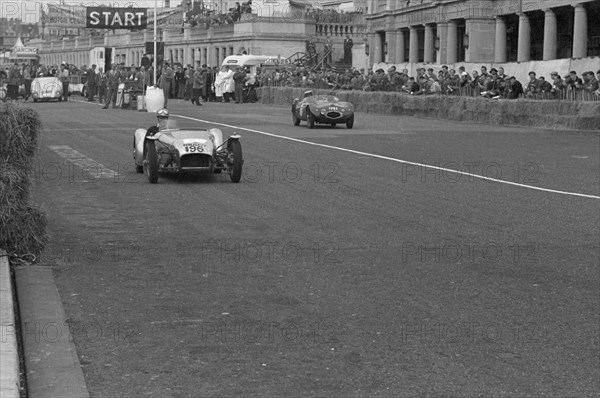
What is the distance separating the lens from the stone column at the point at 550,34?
44.4 meters

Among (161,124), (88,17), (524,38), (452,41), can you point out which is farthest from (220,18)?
(161,124)

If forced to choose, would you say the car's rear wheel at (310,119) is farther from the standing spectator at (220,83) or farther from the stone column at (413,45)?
the stone column at (413,45)

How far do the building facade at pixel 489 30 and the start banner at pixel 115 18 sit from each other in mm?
14508

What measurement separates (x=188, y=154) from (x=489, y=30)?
1482 inches

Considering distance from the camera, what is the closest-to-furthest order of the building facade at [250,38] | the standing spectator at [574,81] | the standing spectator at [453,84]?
1. the standing spectator at [574,81]
2. the standing spectator at [453,84]
3. the building facade at [250,38]

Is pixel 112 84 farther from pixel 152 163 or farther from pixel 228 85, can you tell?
pixel 152 163

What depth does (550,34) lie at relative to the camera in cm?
4444

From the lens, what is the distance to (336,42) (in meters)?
76.6

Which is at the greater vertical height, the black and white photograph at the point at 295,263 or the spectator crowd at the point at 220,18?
the spectator crowd at the point at 220,18

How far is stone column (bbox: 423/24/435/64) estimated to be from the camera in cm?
5746

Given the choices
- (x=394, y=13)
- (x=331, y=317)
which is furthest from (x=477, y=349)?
(x=394, y=13)

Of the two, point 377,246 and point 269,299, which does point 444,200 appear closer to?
point 377,246

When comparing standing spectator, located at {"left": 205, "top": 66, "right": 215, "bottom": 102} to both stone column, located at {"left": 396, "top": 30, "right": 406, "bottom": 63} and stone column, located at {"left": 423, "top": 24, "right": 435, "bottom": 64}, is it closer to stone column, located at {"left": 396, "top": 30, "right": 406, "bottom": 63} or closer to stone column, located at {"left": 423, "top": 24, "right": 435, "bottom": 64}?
stone column, located at {"left": 423, "top": 24, "right": 435, "bottom": 64}

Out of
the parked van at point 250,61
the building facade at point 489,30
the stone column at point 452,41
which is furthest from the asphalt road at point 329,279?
the parked van at point 250,61
